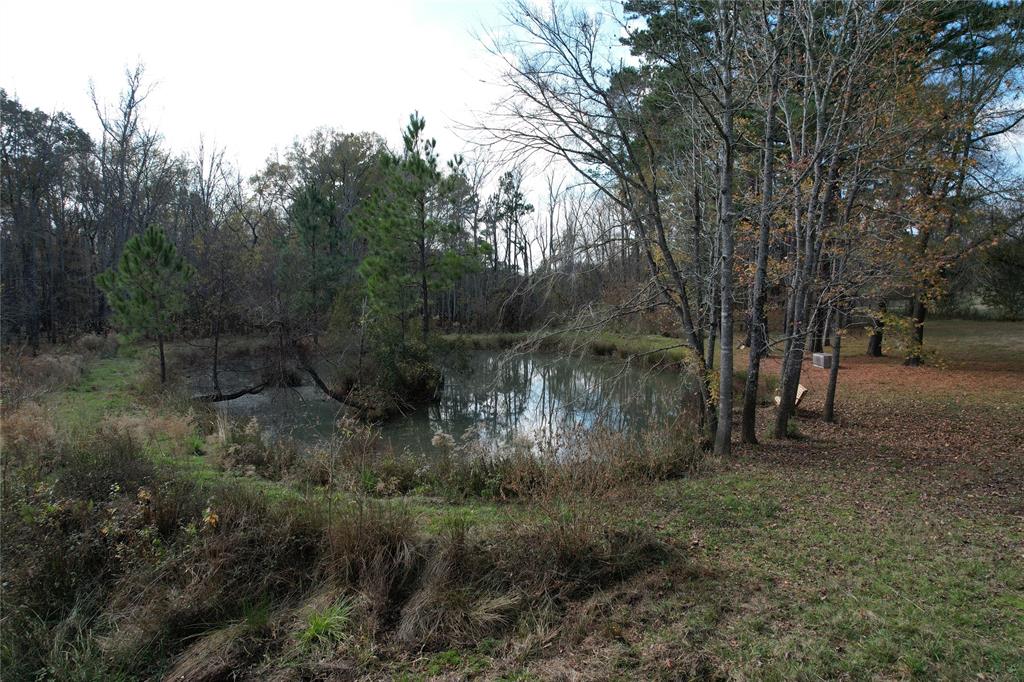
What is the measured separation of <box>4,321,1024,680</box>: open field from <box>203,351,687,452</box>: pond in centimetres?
418

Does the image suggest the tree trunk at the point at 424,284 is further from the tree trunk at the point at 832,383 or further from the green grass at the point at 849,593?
the green grass at the point at 849,593

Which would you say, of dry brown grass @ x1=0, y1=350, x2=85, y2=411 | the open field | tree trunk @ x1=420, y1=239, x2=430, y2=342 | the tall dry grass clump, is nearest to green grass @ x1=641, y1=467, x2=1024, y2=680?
the open field

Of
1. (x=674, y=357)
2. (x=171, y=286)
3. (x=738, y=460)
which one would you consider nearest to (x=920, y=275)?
(x=738, y=460)

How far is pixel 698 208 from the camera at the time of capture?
858 centimetres

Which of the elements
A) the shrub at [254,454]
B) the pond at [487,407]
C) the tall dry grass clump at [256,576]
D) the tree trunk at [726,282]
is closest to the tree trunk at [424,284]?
the pond at [487,407]

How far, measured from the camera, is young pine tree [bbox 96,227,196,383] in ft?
45.5

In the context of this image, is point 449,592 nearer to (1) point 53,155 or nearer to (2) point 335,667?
(2) point 335,667

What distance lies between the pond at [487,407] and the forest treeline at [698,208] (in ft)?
4.23

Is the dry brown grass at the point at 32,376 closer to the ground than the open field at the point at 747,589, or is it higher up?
higher up

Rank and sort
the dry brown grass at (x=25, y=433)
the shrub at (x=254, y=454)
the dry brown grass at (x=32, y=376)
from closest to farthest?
the dry brown grass at (x=25, y=433), the shrub at (x=254, y=454), the dry brown grass at (x=32, y=376)

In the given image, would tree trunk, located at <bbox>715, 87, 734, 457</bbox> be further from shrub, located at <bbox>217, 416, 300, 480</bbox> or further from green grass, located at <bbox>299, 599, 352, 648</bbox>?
shrub, located at <bbox>217, 416, 300, 480</bbox>

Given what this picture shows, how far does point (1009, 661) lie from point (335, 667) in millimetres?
3862

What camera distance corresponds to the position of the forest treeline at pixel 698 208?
7559mm

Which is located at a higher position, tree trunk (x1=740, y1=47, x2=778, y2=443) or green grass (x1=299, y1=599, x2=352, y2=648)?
tree trunk (x1=740, y1=47, x2=778, y2=443)
